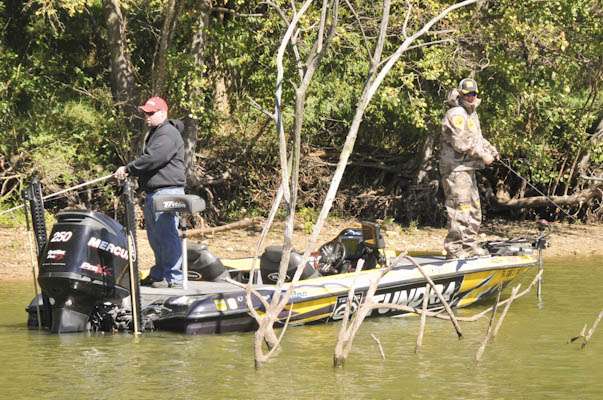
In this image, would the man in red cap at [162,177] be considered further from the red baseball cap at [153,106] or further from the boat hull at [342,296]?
the boat hull at [342,296]

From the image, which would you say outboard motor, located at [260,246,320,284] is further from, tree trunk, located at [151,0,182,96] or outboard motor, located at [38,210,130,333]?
tree trunk, located at [151,0,182,96]

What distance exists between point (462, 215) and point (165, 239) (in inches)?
121

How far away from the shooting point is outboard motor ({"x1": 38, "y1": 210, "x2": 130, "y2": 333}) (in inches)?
368

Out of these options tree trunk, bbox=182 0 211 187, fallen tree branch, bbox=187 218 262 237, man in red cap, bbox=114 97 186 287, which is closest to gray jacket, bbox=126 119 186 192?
man in red cap, bbox=114 97 186 287

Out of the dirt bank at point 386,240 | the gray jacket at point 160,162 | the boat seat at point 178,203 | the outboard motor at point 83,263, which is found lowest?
the dirt bank at point 386,240

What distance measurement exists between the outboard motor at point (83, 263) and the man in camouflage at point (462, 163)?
3.68 m

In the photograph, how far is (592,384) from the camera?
8344 millimetres

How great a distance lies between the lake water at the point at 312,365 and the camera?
8.02 m

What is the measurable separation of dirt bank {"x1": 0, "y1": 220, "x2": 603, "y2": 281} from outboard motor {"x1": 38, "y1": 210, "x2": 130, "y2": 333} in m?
4.56

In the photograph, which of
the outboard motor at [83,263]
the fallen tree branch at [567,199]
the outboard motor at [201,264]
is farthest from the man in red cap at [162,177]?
the fallen tree branch at [567,199]

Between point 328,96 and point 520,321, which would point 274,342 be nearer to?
point 520,321

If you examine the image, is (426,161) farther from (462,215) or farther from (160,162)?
(160,162)

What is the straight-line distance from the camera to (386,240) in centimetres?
1734

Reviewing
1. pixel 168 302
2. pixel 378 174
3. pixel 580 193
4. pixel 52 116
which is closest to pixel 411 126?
pixel 378 174
